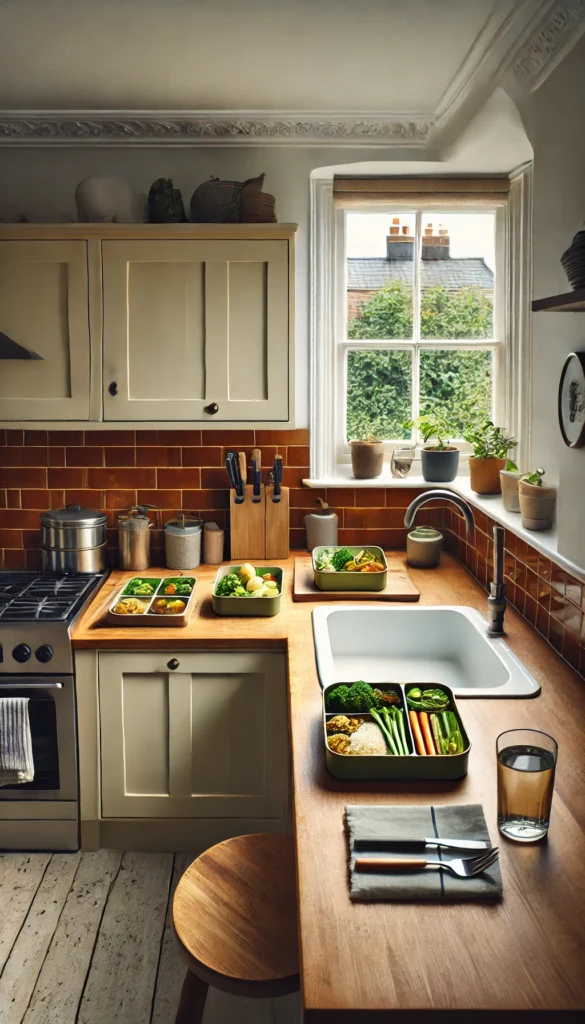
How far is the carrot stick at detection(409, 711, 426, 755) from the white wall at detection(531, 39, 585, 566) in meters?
0.59

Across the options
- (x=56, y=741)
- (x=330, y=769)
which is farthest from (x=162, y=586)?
(x=330, y=769)

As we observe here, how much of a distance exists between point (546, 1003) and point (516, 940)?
0.13m

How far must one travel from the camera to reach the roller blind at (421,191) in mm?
3461

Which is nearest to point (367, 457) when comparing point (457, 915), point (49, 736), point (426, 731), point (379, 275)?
point (379, 275)

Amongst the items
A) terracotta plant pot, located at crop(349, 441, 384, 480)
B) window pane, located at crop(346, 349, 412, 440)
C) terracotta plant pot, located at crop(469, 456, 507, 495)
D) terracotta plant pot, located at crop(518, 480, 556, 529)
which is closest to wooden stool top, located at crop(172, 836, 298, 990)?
terracotta plant pot, located at crop(518, 480, 556, 529)

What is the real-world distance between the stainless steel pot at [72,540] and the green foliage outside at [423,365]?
1174mm

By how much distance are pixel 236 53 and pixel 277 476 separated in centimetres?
152

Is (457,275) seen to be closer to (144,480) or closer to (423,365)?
(423,365)

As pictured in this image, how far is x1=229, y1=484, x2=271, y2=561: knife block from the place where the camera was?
3496 mm

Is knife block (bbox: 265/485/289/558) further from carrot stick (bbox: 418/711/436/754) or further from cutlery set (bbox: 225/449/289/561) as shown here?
carrot stick (bbox: 418/711/436/754)

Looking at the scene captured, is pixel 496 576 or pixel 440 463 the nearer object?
pixel 496 576

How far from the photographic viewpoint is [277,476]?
11.3 ft

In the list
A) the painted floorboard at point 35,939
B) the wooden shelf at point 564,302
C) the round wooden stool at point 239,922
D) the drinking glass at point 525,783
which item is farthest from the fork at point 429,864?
the painted floorboard at point 35,939

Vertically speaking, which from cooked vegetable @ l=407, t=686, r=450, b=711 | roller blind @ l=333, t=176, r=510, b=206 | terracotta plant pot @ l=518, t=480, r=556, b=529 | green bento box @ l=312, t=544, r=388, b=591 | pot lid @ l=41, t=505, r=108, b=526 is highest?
roller blind @ l=333, t=176, r=510, b=206
